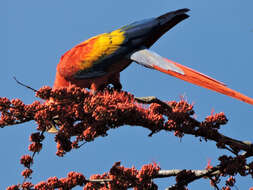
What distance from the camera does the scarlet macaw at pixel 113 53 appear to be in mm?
3840

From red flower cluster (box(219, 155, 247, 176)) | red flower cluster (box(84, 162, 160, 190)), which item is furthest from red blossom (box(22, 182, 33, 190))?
red flower cluster (box(219, 155, 247, 176))

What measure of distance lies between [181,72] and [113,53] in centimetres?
96

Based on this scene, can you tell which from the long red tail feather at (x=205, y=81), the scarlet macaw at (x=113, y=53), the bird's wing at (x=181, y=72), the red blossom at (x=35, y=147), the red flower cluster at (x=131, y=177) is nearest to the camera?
the red flower cluster at (x=131, y=177)

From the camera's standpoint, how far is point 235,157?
267 cm

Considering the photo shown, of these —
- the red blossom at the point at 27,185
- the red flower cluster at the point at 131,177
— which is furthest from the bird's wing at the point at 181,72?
the red blossom at the point at 27,185

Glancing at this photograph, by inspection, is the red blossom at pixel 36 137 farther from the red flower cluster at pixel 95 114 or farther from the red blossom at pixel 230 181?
the red blossom at pixel 230 181

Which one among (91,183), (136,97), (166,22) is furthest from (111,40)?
(91,183)

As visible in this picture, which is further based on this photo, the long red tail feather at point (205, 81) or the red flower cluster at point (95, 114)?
the long red tail feather at point (205, 81)

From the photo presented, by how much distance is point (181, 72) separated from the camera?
10.9ft

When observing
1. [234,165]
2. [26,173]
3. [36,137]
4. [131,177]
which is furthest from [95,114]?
[234,165]

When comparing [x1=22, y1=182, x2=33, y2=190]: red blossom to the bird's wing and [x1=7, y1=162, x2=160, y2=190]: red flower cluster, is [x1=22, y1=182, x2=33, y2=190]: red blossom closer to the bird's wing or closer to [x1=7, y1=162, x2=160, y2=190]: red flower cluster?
[x1=7, y1=162, x2=160, y2=190]: red flower cluster

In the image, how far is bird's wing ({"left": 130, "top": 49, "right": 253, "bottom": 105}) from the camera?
2852 millimetres

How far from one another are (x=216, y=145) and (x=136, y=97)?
33.6 inches

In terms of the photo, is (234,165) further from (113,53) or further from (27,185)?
(113,53)
